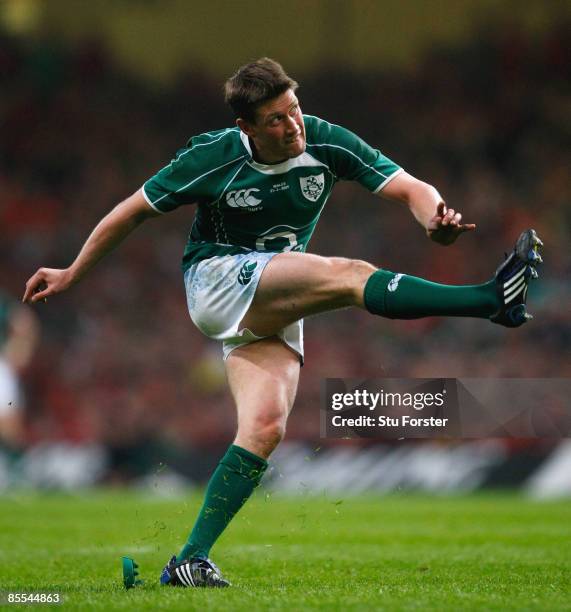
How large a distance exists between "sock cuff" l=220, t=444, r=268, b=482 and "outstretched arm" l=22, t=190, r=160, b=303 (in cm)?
100

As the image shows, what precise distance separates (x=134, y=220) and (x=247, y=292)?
1.91 ft

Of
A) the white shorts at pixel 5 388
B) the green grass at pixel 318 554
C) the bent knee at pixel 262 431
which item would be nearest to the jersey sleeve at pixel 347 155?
the bent knee at pixel 262 431

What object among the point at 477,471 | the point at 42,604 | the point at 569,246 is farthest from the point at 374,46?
the point at 42,604

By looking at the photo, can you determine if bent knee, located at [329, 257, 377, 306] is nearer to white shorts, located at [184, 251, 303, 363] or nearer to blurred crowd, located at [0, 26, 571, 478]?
white shorts, located at [184, 251, 303, 363]

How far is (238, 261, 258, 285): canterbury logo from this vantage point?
4.58 m

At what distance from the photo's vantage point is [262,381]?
4691 mm

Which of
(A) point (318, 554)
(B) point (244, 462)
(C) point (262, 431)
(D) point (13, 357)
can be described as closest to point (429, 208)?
(C) point (262, 431)

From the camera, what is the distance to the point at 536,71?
58.9 feet

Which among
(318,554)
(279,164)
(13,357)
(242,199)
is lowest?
(318,554)

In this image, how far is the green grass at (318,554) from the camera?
396 centimetres

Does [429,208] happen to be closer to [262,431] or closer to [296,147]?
[296,147]

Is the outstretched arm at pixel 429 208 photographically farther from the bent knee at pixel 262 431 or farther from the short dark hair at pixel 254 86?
the bent knee at pixel 262 431

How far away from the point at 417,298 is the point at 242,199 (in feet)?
3.17

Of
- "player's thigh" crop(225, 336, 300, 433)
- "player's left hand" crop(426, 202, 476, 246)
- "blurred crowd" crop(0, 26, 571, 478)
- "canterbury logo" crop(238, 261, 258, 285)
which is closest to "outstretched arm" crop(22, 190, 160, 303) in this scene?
"canterbury logo" crop(238, 261, 258, 285)
